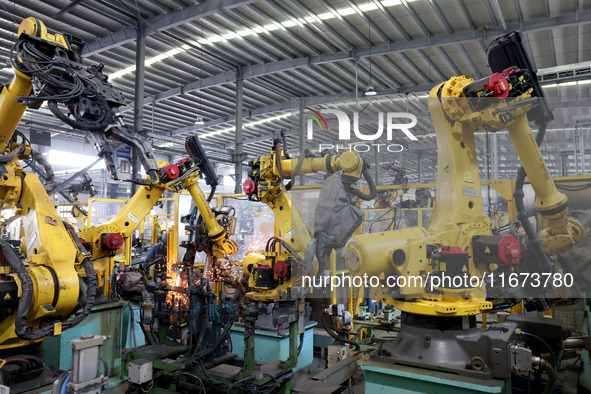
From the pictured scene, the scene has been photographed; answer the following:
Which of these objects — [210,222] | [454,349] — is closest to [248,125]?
[210,222]

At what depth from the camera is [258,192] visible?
5285 millimetres

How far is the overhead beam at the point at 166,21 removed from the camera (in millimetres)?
7047

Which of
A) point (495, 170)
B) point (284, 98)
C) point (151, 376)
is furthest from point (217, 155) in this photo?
point (495, 170)

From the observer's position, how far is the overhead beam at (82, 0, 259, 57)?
705 centimetres

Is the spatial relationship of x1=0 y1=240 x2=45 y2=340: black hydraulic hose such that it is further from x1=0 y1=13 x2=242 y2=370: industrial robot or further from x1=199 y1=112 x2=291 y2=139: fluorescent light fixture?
x1=199 y1=112 x2=291 y2=139: fluorescent light fixture

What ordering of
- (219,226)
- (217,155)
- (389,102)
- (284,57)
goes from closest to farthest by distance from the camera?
(389,102), (219,226), (284,57), (217,155)

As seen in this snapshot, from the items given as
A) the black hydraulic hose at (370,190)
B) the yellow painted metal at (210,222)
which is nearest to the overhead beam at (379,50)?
the yellow painted metal at (210,222)

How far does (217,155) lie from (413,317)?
15.5 meters

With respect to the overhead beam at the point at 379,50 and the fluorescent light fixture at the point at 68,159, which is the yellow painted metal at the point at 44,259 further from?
the fluorescent light fixture at the point at 68,159

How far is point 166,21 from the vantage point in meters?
7.62

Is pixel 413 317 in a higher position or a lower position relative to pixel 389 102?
lower

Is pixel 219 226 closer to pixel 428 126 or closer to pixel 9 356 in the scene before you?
pixel 9 356

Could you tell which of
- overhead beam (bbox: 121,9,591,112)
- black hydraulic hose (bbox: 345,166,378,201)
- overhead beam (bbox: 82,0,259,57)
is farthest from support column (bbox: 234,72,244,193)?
black hydraulic hose (bbox: 345,166,378,201)

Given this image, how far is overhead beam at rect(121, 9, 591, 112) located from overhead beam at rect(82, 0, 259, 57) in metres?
2.48
